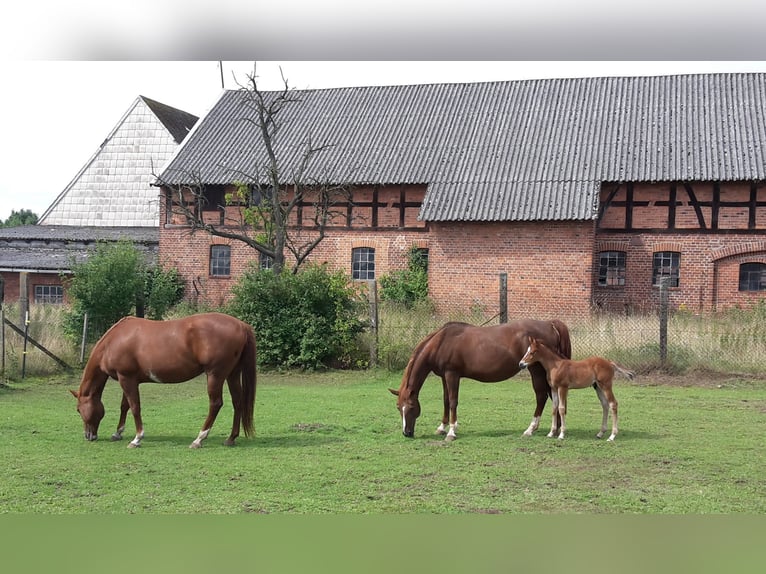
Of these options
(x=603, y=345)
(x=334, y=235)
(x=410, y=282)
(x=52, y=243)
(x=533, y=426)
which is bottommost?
(x=533, y=426)

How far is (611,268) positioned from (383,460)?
717 inches

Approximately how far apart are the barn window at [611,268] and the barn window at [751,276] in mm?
3234

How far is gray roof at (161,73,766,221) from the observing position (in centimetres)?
2448

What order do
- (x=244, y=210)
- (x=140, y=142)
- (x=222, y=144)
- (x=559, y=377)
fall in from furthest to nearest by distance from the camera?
(x=140, y=142) < (x=222, y=144) < (x=244, y=210) < (x=559, y=377)

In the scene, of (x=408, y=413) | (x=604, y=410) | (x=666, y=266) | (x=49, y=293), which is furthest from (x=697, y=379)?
(x=49, y=293)

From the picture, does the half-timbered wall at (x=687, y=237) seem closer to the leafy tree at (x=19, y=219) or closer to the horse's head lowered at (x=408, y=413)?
the horse's head lowered at (x=408, y=413)

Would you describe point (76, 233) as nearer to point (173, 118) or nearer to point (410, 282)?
point (173, 118)

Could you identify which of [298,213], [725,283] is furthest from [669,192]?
[298,213]

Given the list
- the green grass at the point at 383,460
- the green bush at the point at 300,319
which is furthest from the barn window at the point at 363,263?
the green grass at the point at 383,460

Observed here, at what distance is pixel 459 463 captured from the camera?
8211 millimetres

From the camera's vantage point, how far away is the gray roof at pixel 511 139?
80.3 feet

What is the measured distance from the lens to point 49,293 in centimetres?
2930

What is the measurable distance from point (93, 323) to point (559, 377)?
11.9 m

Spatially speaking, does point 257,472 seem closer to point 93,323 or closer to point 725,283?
point 93,323
